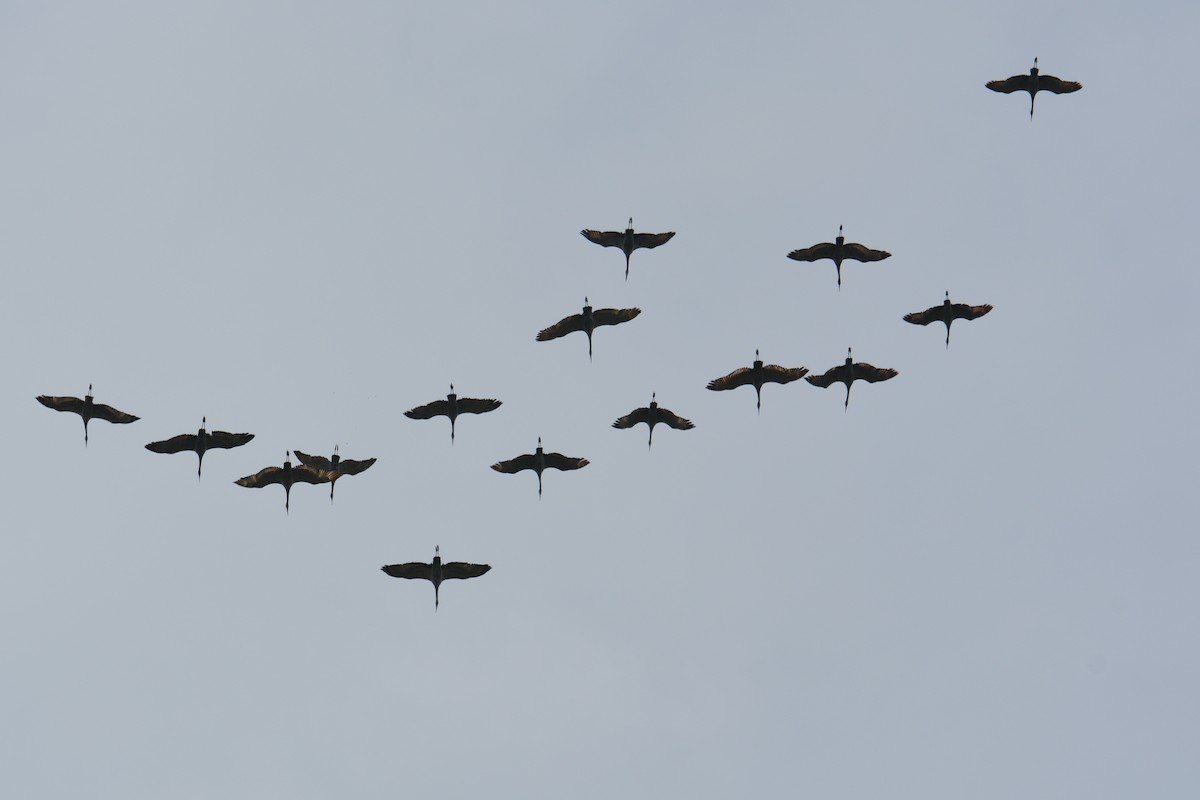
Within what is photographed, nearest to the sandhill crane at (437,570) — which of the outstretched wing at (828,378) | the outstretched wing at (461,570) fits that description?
the outstretched wing at (461,570)

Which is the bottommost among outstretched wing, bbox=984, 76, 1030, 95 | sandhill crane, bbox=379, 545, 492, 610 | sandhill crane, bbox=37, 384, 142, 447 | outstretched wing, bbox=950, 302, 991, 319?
sandhill crane, bbox=379, 545, 492, 610

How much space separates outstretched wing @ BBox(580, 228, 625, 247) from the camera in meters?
98.4

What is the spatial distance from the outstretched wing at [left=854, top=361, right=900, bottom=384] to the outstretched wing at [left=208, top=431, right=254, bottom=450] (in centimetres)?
2968

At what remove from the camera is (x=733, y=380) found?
101 metres

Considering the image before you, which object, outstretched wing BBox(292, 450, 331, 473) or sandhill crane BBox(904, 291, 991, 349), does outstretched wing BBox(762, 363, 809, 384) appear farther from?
outstretched wing BBox(292, 450, 331, 473)

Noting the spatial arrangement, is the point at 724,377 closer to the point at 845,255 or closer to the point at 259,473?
the point at 845,255

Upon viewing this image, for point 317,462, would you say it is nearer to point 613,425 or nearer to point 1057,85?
point 613,425

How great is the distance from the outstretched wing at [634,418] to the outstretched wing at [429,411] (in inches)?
324

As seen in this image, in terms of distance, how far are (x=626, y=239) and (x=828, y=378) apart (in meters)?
12.6

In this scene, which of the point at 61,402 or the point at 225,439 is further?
the point at 225,439

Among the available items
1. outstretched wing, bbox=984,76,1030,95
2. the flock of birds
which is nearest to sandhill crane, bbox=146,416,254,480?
the flock of birds

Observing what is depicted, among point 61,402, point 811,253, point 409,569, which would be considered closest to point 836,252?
point 811,253

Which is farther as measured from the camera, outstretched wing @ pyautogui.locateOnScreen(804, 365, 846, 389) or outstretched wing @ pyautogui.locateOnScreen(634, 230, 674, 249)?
outstretched wing @ pyautogui.locateOnScreen(804, 365, 846, 389)

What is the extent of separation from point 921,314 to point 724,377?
1031cm
